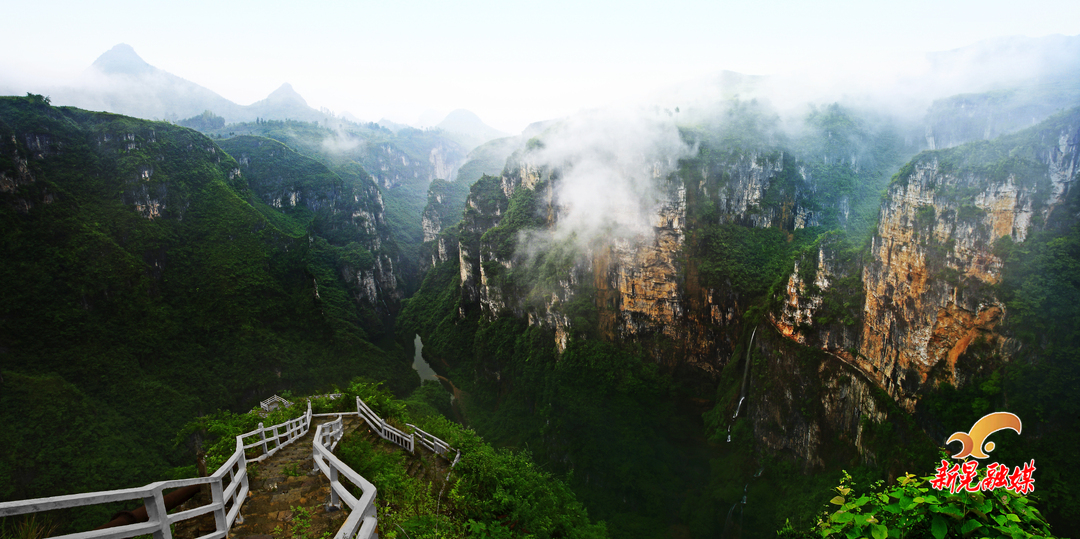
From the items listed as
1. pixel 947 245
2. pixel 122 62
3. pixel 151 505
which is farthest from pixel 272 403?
pixel 122 62

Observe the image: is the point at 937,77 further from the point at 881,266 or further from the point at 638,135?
the point at 881,266

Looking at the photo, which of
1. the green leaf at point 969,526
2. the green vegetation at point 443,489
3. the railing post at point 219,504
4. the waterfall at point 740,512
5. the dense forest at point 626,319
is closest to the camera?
the green leaf at point 969,526

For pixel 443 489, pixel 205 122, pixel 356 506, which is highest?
pixel 205 122

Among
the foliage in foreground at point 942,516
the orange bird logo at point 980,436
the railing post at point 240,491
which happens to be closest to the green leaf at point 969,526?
the foliage in foreground at point 942,516

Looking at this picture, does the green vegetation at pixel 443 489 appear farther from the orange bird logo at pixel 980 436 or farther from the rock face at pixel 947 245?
the rock face at pixel 947 245

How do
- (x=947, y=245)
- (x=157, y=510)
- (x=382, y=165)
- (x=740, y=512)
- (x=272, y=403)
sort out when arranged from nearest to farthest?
(x=157, y=510) → (x=947, y=245) → (x=272, y=403) → (x=740, y=512) → (x=382, y=165)

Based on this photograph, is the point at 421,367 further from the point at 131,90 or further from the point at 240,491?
the point at 131,90
